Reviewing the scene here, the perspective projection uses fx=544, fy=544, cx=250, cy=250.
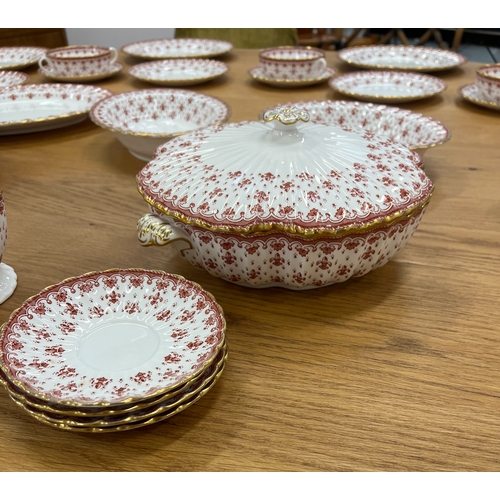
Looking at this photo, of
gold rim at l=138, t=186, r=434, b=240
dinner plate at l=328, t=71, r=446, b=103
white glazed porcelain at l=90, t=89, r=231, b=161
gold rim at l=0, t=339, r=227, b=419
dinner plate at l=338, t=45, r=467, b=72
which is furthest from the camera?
A: dinner plate at l=338, t=45, r=467, b=72

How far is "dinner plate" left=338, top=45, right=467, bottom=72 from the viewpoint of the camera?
1503 mm

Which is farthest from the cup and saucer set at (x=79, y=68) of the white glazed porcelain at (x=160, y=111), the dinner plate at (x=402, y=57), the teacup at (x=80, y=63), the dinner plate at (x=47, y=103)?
the dinner plate at (x=402, y=57)

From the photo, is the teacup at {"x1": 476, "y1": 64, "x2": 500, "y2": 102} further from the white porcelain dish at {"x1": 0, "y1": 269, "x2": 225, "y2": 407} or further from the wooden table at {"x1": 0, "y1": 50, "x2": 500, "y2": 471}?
the white porcelain dish at {"x1": 0, "y1": 269, "x2": 225, "y2": 407}

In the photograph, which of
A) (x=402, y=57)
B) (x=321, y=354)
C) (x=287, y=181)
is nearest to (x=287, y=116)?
(x=287, y=181)

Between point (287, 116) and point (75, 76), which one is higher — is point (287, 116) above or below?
above

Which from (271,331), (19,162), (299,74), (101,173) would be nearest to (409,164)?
(271,331)

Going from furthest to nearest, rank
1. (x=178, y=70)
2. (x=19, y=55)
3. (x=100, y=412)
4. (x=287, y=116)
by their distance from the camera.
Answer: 1. (x=19, y=55)
2. (x=178, y=70)
3. (x=287, y=116)
4. (x=100, y=412)

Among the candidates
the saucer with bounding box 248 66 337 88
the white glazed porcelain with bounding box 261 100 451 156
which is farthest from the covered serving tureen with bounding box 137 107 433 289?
the saucer with bounding box 248 66 337 88

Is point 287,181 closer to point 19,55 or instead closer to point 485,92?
point 485,92

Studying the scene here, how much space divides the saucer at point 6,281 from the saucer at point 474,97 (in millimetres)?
1010

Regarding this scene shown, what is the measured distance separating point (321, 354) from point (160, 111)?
755 millimetres

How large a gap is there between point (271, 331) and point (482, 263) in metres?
0.29

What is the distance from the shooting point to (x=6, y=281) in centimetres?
65

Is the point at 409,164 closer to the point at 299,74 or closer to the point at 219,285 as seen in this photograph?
the point at 219,285
